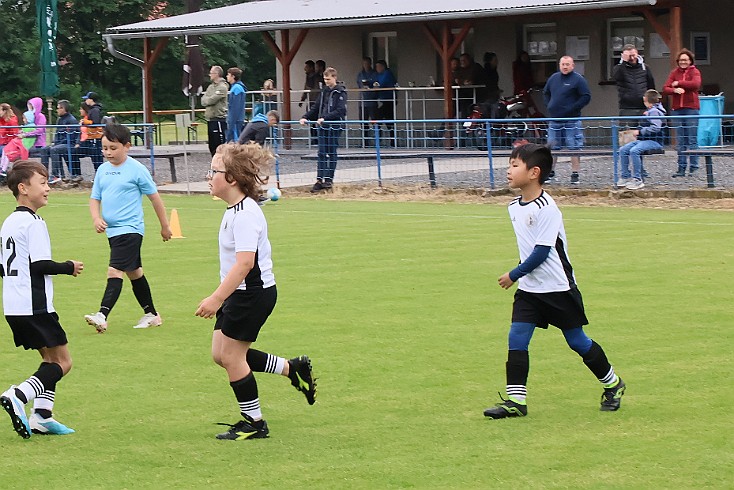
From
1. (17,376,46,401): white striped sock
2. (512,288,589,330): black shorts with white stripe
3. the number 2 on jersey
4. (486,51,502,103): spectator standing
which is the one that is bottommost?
(17,376,46,401): white striped sock

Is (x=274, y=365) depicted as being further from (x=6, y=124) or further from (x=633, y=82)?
(x=6, y=124)

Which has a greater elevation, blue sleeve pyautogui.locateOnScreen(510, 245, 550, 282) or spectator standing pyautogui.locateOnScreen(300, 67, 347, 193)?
spectator standing pyautogui.locateOnScreen(300, 67, 347, 193)

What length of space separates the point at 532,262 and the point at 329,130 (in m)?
15.4

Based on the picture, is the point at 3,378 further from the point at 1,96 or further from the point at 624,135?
the point at 1,96

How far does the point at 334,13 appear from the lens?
29.2m

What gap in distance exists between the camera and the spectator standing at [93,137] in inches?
958

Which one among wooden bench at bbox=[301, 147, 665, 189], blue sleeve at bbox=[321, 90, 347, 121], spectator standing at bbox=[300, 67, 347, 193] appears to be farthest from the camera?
blue sleeve at bbox=[321, 90, 347, 121]

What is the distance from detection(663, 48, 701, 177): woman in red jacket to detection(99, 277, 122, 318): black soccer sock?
36.0 ft

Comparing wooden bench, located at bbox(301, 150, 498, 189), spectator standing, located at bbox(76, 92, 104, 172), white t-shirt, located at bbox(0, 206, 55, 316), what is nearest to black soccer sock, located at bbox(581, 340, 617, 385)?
white t-shirt, located at bbox(0, 206, 55, 316)

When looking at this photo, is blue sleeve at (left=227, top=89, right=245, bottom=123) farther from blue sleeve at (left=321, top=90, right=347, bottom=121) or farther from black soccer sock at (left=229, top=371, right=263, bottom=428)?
black soccer sock at (left=229, top=371, right=263, bottom=428)

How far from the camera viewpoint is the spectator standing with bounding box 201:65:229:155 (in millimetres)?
24703

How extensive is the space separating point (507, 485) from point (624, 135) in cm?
1427

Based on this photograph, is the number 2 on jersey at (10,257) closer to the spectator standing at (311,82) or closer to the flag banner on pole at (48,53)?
the flag banner on pole at (48,53)

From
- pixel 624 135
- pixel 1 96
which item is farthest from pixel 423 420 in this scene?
pixel 1 96
